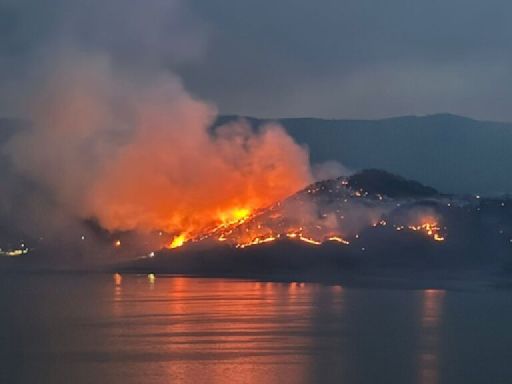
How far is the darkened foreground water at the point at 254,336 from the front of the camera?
30.1 m

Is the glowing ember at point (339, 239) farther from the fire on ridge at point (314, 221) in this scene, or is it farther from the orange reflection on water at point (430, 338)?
the orange reflection on water at point (430, 338)

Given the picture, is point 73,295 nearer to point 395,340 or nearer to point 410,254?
point 395,340

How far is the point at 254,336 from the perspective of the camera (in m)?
38.1

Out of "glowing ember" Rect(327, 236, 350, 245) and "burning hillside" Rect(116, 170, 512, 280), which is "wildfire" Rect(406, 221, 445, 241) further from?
"glowing ember" Rect(327, 236, 350, 245)

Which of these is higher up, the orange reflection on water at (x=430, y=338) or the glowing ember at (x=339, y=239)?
the glowing ember at (x=339, y=239)

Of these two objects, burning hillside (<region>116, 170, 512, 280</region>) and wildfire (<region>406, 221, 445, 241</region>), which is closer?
burning hillside (<region>116, 170, 512, 280</region>)

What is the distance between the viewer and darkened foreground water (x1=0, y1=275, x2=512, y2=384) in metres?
30.1

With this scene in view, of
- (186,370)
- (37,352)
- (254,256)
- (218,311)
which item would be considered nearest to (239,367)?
(186,370)

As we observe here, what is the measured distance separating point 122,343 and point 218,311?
11152 millimetres

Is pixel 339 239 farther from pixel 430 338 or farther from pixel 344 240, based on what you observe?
pixel 430 338

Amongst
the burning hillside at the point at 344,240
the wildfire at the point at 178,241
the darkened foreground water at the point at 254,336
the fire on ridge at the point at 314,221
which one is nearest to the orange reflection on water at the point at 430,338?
the darkened foreground water at the point at 254,336

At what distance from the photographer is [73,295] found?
58.8 meters

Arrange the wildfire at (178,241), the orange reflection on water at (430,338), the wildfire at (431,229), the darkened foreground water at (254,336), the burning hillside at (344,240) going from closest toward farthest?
1. the orange reflection on water at (430,338)
2. the darkened foreground water at (254,336)
3. the burning hillside at (344,240)
4. the wildfire at (431,229)
5. the wildfire at (178,241)

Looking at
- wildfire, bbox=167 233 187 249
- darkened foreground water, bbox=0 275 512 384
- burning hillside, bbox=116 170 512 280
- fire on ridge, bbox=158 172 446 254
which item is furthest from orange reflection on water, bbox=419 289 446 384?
wildfire, bbox=167 233 187 249
